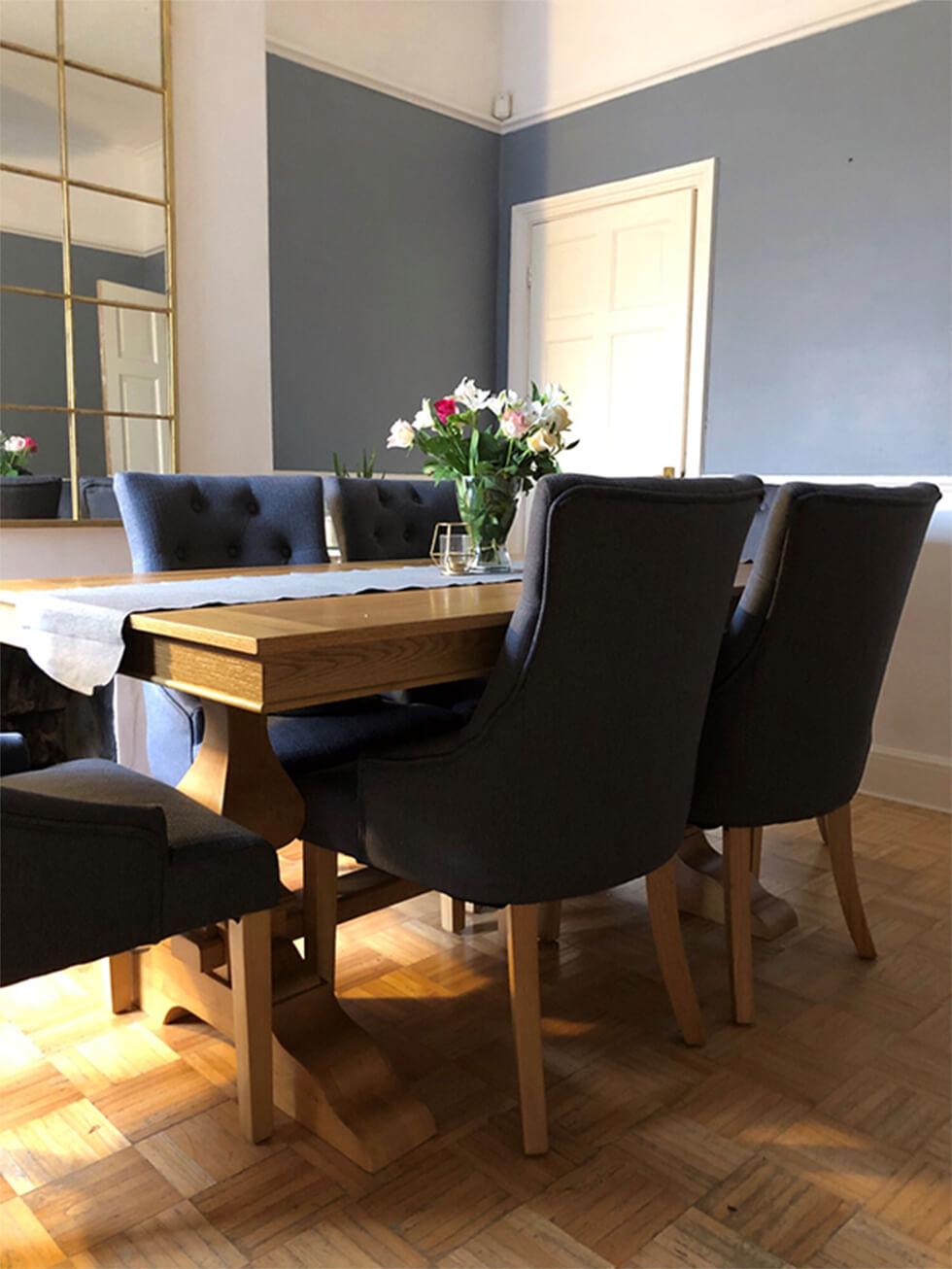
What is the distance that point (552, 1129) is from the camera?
150cm

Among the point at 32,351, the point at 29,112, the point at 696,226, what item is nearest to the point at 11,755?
the point at 32,351

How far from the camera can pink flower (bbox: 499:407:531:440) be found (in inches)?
76.6

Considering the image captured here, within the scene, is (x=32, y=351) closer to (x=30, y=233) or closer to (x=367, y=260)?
(x=30, y=233)

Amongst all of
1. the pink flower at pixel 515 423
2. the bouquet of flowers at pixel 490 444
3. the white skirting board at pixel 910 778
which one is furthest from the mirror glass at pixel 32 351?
the white skirting board at pixel 910 778

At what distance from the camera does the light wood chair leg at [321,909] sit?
169cm

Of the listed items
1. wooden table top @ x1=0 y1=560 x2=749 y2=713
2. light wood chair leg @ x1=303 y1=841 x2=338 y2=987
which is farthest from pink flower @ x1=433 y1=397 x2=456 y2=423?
light wood chair leg @ x1=303 y1=841 x2=338 y2=987

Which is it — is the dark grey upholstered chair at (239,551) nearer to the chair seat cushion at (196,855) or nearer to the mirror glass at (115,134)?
the chair seat cushion at (196,855)

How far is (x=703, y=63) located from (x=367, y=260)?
1.41 m

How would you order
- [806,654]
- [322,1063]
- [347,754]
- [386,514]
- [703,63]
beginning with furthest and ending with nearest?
1. [703,63]
2. [386,514]
3. [347,754]
4. [806,654]
5. [322,1063]

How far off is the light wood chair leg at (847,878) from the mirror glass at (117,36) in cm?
282

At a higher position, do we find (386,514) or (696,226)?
(696,226)

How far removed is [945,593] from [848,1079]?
1.92 meters

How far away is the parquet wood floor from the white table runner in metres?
0.64

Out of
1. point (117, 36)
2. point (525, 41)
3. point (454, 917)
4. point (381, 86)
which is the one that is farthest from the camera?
point (525, 41)
